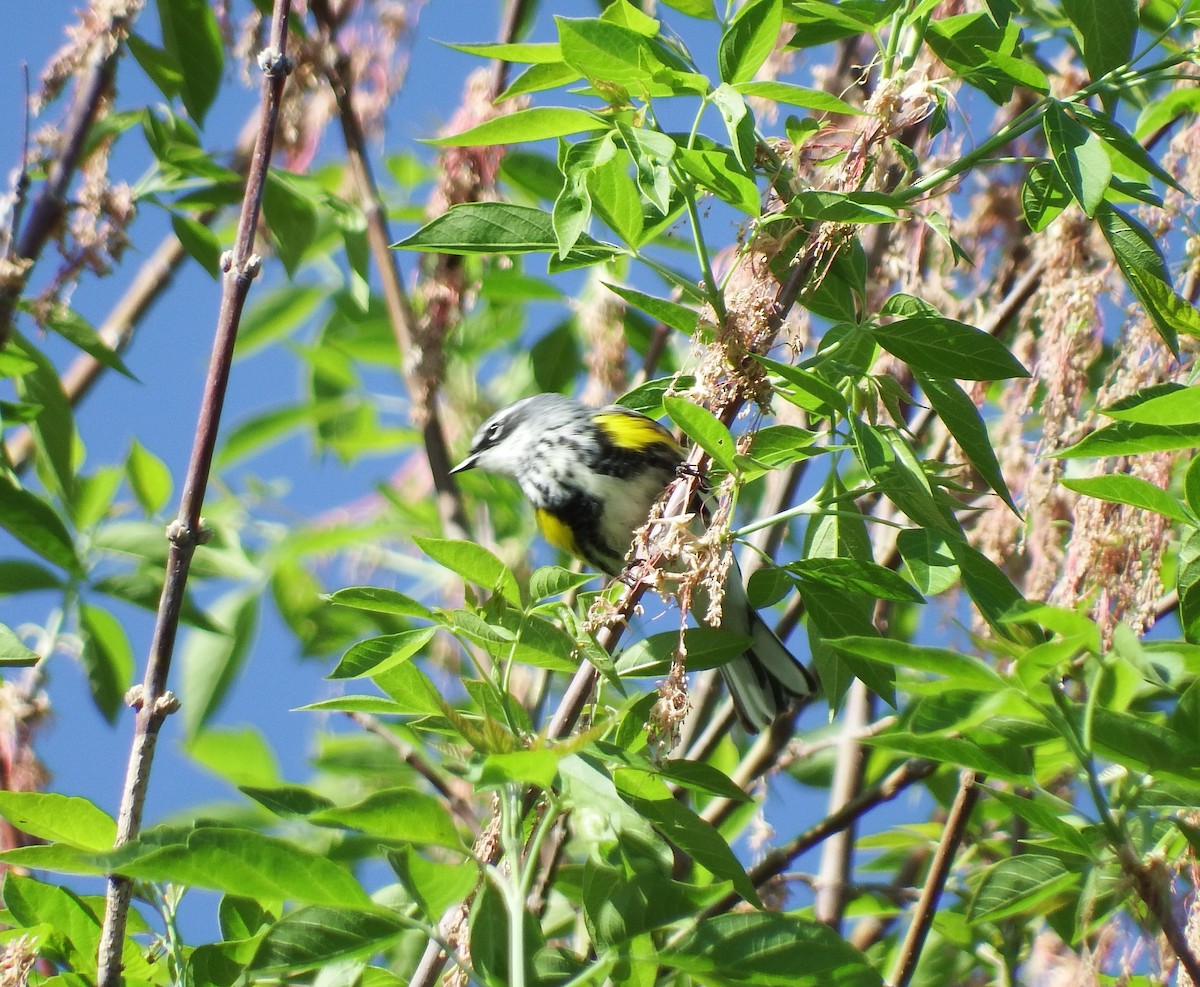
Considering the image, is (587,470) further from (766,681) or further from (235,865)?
(235,865)

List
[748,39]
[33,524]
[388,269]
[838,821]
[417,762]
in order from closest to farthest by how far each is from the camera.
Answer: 1. [748,39]
2. [33,524]
3. [417,762]
4. [838,821]
5. [388,269]

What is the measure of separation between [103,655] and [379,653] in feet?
4.80

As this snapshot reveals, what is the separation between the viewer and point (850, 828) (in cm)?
278

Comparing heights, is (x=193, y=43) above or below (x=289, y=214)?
above

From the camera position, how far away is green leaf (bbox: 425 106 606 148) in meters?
1.71

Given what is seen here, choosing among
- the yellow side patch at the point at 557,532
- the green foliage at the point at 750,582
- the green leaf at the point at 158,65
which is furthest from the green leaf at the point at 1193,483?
the yellow side patch at the point at 557,532

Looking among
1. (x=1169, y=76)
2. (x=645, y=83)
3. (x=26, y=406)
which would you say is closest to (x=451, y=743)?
(x=645, y=83)

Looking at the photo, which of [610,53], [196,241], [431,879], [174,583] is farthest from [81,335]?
[431,879]

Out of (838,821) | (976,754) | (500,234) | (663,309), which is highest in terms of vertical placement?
(500,234)

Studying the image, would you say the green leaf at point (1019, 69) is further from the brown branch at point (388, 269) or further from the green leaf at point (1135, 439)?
the brown branch at point (388, 269)

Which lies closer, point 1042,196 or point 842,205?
point 842,205

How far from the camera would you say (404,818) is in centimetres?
135

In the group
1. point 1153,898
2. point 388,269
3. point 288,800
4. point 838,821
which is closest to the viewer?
point 1153,898

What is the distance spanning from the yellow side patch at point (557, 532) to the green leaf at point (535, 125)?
6.40 feet
